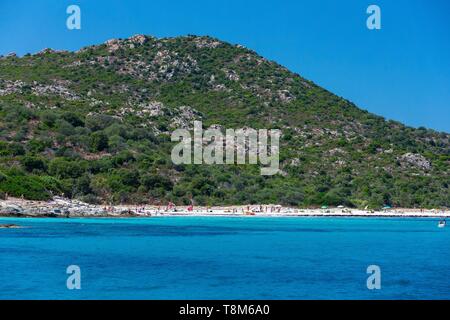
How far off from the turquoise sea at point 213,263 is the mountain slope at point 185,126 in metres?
22.8

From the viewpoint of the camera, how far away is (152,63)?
12725cm

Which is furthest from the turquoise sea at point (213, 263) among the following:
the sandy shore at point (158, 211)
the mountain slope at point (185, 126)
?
the mountain slope at point (185, 126)

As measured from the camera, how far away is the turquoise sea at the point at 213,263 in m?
→ 25.7

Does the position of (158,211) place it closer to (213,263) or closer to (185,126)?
(185,126)

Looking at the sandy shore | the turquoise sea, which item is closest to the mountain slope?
the sandy shore

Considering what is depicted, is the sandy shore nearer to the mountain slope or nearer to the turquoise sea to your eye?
the mountain slope

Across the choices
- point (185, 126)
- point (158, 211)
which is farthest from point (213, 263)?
point (185, 126)

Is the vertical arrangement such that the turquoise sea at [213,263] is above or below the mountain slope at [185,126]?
below

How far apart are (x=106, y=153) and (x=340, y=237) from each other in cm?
4066

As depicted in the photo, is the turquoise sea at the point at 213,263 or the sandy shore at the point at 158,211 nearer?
the turquoise sea at the point at 213,263

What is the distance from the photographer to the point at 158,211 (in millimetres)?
74938

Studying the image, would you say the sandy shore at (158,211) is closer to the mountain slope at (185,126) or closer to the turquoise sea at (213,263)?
the mountain slope at (185,126)

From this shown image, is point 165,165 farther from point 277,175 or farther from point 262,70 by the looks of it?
point 262,70

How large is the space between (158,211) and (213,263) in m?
41.7
